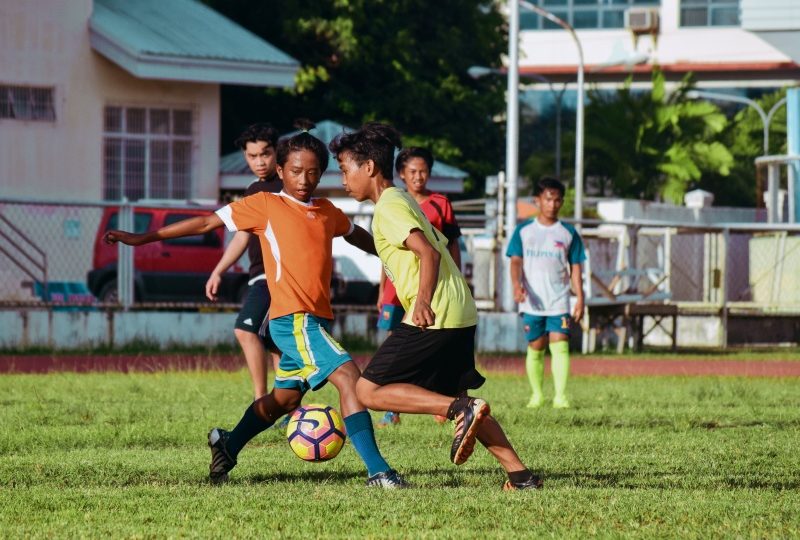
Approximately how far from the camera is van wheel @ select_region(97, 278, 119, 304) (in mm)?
23438

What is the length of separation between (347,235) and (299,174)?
1.64 feet

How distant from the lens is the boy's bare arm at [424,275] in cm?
771

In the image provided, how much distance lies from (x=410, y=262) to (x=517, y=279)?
5.18 metres

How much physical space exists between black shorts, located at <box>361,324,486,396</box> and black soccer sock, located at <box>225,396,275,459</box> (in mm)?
766

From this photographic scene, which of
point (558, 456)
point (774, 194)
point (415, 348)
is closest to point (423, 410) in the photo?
point (415, 348)

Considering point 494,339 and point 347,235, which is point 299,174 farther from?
point 494,339

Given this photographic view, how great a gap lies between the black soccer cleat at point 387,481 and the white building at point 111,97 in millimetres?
21995

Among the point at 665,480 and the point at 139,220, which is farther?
the point at 139,220

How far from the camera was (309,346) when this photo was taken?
26.9 ft

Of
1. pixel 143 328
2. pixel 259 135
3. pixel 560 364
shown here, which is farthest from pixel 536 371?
pixel 143 328

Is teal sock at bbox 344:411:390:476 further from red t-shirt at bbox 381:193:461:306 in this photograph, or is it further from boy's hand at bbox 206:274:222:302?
red t-shirt at bbox 381:193:461:306

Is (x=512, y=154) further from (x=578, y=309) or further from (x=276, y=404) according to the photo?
(x=276, y=404)

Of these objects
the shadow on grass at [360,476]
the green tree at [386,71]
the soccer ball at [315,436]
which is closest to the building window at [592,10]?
the green tree at [386,71]

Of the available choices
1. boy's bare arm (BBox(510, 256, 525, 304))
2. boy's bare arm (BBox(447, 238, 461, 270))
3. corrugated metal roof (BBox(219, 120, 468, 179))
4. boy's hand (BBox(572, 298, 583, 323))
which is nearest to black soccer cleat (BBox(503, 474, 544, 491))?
boy's bare arm (BBox(447, 238, 461, 270))
